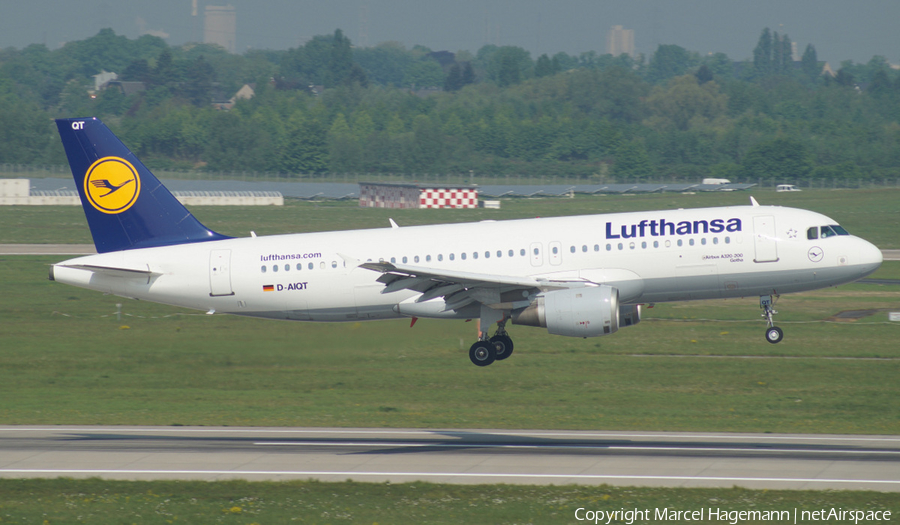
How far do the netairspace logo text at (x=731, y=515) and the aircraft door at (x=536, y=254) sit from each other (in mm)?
11401

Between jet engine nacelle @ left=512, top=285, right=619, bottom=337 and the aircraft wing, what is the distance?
2.96 feet

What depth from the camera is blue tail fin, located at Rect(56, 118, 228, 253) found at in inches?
1674

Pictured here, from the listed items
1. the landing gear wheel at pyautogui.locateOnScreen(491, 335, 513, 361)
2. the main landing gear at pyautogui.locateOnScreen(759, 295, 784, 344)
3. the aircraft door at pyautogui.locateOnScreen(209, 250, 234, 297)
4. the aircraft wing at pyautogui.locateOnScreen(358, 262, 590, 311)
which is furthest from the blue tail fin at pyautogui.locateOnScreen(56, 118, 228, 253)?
the main landing gear at pyautogui.locateOnScreen(759, 295, 784, 344)

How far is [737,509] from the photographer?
30.5 metres

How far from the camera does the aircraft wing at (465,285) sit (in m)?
37.4

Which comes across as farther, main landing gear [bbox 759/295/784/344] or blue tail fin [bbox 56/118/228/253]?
blue tail fin [bbox 56/118/228/253]

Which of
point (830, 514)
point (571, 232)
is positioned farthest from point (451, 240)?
point (830, 514)

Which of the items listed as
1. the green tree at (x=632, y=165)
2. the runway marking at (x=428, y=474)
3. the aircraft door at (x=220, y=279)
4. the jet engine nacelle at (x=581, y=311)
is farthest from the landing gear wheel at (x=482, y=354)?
the green tree at (x=632, y=165)

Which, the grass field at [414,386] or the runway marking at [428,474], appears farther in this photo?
the runway marking at [428,474]

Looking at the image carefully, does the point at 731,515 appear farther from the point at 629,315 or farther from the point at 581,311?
the point at 629,315

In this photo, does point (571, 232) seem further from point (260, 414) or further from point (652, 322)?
point (652, 322)

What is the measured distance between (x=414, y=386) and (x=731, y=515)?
24.4 m

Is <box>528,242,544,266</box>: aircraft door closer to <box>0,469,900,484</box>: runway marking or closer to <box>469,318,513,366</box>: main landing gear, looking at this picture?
<box>469,318,513,366</box>: main landing gear

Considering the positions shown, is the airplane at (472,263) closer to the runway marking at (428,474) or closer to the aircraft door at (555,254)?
the aircraft door at (555,254)
